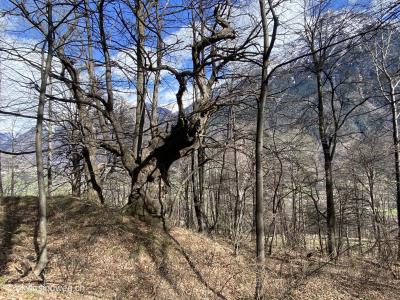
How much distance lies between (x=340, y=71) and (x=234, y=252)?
8.28 m

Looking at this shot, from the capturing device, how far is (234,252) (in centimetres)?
690

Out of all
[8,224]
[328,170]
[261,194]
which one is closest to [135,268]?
[261,194]

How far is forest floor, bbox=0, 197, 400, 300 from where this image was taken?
14.4ft

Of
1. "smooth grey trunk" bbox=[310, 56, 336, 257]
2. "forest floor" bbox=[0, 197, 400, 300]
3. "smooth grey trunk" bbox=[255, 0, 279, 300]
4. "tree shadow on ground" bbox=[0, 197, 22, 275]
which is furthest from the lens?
"smooth grey trunk" bbox=[310, 56, 336, 257]

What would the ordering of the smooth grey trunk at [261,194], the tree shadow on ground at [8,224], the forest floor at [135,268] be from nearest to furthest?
the smooth grey trunk at [261,194]
the forest floor at [135,268]
the tree shadow on ground at [8,224]

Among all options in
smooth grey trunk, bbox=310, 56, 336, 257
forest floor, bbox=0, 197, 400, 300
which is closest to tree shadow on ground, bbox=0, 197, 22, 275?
forest floor, bbox=0, 197, 400, 300

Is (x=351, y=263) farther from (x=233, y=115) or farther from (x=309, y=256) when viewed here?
(x=233, y=115)

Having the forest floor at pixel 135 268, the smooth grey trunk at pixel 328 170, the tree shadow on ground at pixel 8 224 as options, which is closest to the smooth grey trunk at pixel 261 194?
the forest floor at pixel 135 268

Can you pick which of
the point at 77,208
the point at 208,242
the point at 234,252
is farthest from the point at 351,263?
the point at 77,208

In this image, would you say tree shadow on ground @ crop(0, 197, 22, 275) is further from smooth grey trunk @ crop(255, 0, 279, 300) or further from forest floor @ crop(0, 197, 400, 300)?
smooth grey trunk @ crop(255, 0, 279, 300)

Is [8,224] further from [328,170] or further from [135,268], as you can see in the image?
[328,170]

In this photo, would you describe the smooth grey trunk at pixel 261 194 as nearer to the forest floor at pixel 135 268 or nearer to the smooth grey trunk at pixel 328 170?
the forest floor at pixel 135 268

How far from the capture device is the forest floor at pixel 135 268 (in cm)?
439

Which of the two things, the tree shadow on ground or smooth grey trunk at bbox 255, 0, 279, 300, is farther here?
the tree shadow on ground
